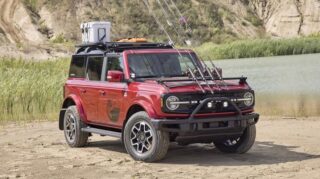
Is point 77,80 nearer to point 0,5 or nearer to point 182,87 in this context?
point 182,87

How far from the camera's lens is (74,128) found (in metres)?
12.7

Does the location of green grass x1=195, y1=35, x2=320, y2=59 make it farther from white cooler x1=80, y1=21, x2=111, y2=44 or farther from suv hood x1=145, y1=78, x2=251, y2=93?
suv hood x1=145, y1=78, x2=251, y2=93

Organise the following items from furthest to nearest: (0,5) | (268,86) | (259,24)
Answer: (259,24), (0,5), (268,86)

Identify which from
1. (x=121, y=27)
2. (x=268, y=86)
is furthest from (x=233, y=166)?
(x=121, y=27)

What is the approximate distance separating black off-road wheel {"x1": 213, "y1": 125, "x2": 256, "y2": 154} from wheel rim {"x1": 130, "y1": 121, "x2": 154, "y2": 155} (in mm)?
1441

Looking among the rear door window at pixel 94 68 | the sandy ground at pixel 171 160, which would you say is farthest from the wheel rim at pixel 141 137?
the rear door window at pixel 94 68

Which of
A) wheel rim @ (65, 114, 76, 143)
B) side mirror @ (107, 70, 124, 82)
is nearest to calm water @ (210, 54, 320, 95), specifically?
wheel rim @ (65, 114, 76, 143)

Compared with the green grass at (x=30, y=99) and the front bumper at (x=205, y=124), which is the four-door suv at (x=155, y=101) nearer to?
the front bumper at (x=205, y=124)

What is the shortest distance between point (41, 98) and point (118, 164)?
11.6 metres

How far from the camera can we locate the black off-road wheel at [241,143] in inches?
442

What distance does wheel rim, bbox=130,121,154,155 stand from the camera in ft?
34.3

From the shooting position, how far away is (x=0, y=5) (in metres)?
79.0

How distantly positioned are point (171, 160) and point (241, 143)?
131cm

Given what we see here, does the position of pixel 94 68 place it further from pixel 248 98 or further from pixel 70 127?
pixel 248 98
